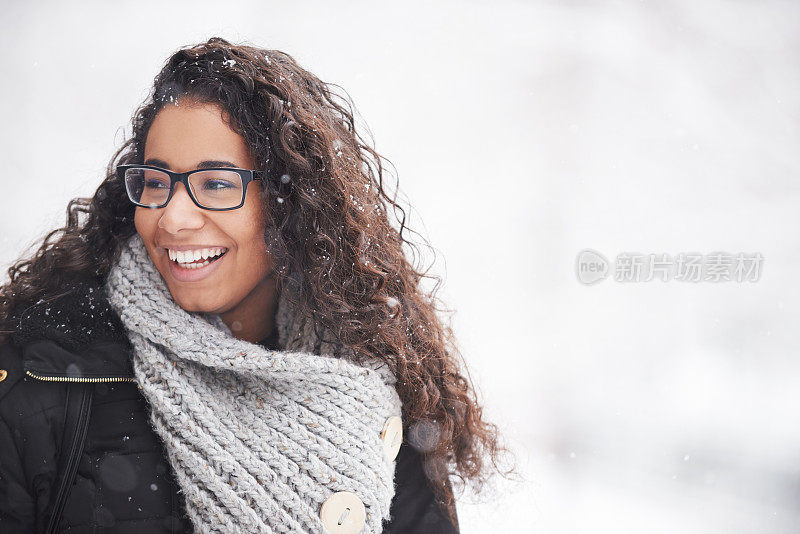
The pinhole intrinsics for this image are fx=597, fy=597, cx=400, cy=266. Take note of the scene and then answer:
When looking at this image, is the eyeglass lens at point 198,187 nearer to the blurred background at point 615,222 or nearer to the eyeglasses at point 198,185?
the eyeglasses at point 198,185

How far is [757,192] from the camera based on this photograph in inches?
136

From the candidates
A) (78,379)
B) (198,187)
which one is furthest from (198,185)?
(78,379)

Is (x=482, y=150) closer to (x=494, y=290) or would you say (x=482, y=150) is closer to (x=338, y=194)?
(x=494, y=290)

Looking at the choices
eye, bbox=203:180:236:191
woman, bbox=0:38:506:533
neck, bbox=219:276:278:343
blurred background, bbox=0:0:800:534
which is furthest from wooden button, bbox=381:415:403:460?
blurred background, bbox=0:0:800:534

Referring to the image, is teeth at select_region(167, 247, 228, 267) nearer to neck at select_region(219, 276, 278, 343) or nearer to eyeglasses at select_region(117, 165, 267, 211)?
eyeglasses at select_region(117, 165, 267, 211)

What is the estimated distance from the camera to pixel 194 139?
1.27 meters

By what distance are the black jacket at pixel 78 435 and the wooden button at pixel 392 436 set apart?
17.6 inches

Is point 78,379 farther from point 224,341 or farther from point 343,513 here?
point 343,513

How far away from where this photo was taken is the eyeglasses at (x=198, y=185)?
125 cm

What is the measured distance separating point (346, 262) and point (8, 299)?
0.80m

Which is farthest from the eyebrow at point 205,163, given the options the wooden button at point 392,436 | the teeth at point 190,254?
the wooden button at point 392,436

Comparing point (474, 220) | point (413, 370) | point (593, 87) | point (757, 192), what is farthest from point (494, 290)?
point (413, 370)

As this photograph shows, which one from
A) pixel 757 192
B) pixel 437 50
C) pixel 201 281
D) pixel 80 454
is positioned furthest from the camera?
pixel 757 192

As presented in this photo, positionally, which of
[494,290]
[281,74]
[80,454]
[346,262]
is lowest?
[494,290]
